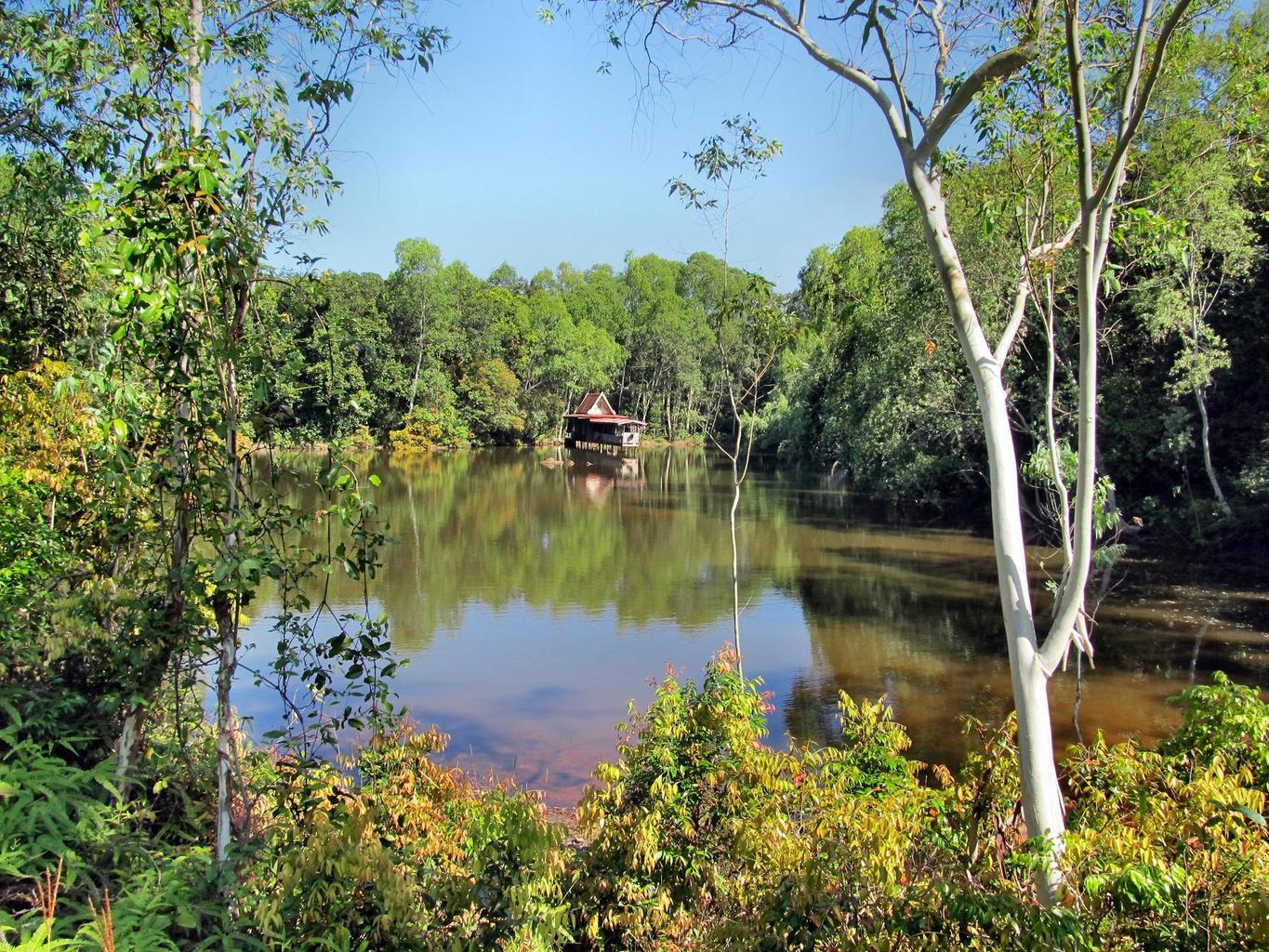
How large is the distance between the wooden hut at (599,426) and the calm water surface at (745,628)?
→ 2920cm

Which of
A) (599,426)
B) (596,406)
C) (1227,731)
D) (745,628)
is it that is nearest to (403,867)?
(1227,731)

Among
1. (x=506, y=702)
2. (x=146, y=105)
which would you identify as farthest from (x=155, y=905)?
(x=506, y=702)

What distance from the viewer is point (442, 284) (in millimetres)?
44219

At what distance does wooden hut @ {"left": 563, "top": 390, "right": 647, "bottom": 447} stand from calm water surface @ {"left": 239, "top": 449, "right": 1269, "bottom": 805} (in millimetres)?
29203

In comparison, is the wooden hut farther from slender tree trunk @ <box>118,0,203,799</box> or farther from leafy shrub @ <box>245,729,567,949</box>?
slender tree trunk @ <box>118,0,203,799</box>

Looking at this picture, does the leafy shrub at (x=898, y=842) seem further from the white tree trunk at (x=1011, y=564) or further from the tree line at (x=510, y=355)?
the tree line at (x=510, y=355)

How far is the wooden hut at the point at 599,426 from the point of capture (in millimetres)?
51031

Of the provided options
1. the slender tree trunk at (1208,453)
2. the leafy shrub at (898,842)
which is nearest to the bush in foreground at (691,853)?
the leafy shrub at (898,842)

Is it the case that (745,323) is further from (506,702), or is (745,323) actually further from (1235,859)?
(1235,859)

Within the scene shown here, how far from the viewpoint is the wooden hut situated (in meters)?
51.0

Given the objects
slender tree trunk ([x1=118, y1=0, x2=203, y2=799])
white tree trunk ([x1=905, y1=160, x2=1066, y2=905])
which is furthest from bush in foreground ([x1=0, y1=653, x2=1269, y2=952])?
slender tree trunk ([x1=118, y1=0, x2=203, y2=799])

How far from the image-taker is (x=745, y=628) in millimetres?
12156

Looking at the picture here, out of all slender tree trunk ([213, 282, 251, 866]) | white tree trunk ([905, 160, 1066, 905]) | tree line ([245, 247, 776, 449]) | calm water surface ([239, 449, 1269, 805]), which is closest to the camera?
slender tree trunk ([213, 282, 251, 866])

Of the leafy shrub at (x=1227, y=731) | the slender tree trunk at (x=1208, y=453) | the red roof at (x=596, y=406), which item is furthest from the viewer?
the red roof at (x=596, y=406)
